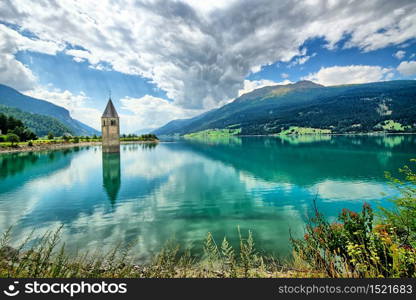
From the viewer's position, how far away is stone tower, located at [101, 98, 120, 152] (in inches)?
3157

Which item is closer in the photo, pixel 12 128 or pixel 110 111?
pixel 110 111

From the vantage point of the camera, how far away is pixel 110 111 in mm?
81812

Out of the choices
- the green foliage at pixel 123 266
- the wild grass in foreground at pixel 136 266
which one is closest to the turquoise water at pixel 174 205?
the green foliage at pixel 123 266

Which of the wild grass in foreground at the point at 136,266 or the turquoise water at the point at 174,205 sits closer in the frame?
the wild grass in foreground at the point at 136,266

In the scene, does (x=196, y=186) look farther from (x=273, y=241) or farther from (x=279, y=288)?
(x=279, y=288)

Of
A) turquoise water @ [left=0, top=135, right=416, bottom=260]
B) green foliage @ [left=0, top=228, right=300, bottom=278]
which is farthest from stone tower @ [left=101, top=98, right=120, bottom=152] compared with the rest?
green foliage @ [left=0, top=228, right=300, bottom=278]

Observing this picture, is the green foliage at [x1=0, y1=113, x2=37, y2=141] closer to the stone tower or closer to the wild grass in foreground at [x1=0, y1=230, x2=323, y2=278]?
the stone tower

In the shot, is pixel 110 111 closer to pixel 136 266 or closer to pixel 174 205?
pixel 174 205

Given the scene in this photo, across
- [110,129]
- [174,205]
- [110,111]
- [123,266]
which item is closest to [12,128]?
[110,111]

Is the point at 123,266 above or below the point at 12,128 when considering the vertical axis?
below

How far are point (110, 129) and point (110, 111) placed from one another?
24.0 feet

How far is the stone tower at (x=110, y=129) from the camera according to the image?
80.2m

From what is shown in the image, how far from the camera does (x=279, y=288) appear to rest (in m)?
4.05

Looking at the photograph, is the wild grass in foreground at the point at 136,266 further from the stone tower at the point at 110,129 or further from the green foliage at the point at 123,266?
the stone tower at the point at 110,129
